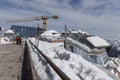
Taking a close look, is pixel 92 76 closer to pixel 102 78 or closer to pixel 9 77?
pixel 102 78

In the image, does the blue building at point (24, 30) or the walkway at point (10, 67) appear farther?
the blue building at point (24, 30)

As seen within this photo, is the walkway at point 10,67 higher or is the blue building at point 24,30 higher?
the blue building at point 24,30

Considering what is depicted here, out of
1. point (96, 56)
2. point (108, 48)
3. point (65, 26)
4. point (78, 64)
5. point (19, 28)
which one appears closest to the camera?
point (78, 64)

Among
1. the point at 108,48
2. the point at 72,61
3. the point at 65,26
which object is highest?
the point at 65,26

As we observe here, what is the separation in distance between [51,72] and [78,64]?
2062 mm

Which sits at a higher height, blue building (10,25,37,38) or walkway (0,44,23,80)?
blue building (10,25,37,38)

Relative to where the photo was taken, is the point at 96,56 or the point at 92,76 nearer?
the point at 92,76

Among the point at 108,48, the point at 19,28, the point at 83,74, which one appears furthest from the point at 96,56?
the point at 19,28

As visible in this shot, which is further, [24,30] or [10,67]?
[24,30]

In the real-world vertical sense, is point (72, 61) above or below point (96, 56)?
above

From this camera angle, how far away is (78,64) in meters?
9.03

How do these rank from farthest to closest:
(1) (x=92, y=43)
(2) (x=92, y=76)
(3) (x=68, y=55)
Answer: (1) (x=92, y=43)
(3) (x=68, y=55)
(2) (x=92, y=76)

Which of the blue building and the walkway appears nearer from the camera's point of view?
the walkway

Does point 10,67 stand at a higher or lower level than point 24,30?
lower
